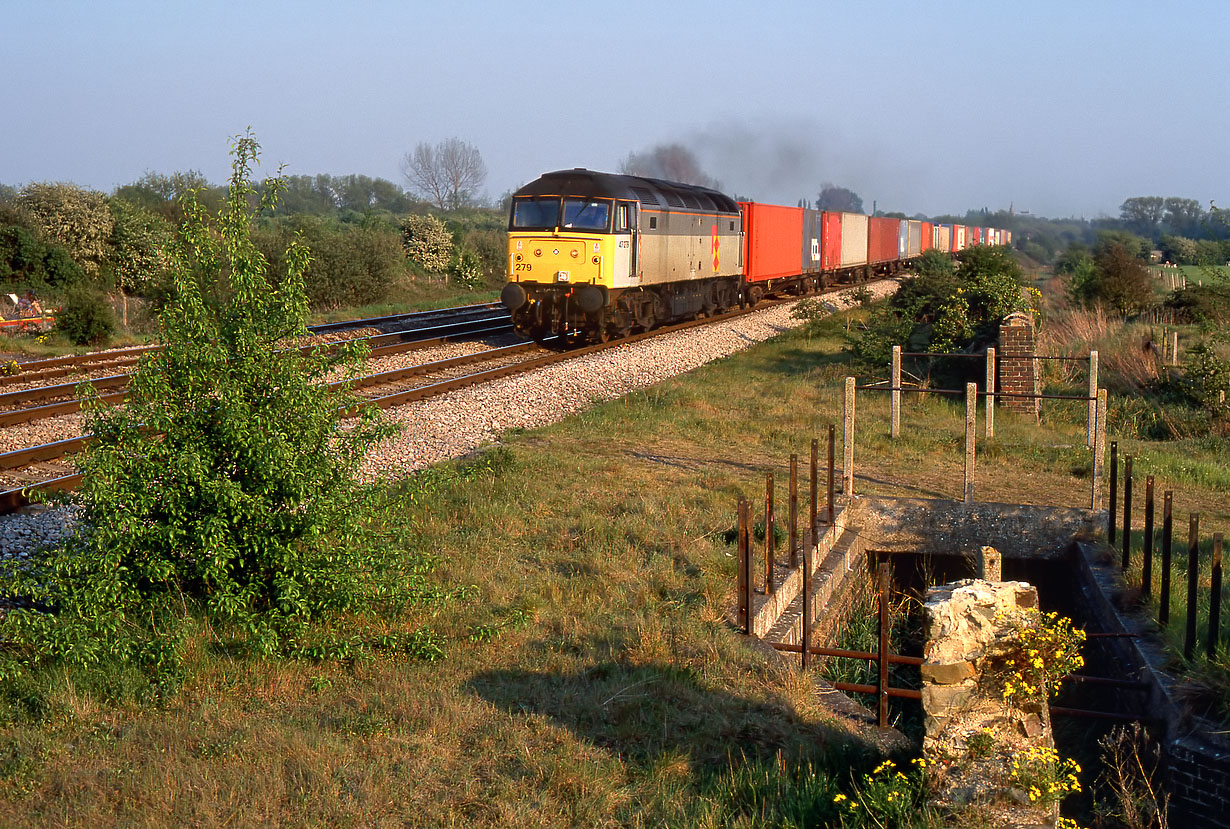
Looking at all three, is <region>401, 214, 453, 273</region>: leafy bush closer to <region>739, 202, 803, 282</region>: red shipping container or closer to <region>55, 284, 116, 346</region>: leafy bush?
<region>739, 202, 803, 282</region>: red shipping container

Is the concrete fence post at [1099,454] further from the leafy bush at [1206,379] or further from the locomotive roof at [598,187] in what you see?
the locomotive roof at [598,187]

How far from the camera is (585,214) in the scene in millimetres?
20406

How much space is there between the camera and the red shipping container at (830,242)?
36500mm

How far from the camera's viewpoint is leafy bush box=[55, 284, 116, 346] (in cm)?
2166

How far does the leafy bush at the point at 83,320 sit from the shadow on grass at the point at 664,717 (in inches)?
737

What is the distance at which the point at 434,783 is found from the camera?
4828 mm

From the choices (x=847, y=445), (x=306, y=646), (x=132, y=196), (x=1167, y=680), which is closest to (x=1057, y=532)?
(x=847, y=445)

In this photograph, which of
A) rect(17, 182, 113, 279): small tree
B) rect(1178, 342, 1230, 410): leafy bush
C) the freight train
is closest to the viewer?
rect(1178, 342, 1230, 410): leafy bush

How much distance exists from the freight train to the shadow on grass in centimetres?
1454

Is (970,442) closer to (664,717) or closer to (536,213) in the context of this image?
(664,717)

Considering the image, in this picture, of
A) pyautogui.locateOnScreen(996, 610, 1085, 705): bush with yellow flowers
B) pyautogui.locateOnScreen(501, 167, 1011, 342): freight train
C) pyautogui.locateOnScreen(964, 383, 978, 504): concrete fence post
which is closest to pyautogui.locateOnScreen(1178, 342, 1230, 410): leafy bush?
pyautogui.locateOnScreen(964, 383, 978, 504): concrete fence post

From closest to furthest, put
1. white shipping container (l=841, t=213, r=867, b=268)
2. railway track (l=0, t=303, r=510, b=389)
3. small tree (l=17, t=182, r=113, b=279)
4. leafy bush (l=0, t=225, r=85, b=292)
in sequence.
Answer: railway track (l=0, t=303, r=510, b=389), leafy bush (l=0, t=225, r=85, b=292), small tree (l=17, t=182, r=113, b=279), white shipping container (l=841, t=213, r=867, b=268)

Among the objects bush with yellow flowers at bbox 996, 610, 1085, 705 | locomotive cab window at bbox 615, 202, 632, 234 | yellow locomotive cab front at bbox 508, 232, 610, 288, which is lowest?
bush with yellow flowers at bbox 996, 610, 1085, 705

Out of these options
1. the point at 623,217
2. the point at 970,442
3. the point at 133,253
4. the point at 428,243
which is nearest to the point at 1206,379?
the point at 970,442
